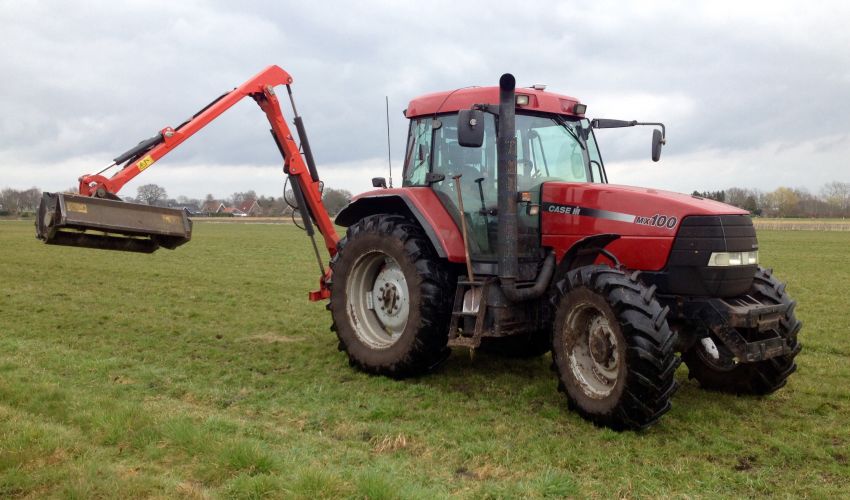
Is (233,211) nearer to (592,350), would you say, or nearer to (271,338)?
(271,338)

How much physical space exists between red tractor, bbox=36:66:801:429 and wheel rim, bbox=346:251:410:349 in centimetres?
2

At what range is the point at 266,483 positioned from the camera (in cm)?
362

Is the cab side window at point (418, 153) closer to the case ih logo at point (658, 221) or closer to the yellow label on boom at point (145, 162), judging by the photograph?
the case ih logo at point (658, 221)

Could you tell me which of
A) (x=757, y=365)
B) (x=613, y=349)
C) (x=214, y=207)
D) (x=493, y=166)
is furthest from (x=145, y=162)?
(x=214, y=207)

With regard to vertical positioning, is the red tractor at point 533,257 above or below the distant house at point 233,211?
below

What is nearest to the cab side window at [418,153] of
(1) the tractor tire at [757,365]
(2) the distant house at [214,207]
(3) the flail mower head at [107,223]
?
(3) the flail mower head at [107,223]

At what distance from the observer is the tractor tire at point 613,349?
14.8 feet

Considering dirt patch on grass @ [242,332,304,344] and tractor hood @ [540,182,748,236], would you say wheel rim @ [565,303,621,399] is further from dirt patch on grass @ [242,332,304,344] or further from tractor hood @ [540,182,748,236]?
dirt patch on grass @ [242,332,304,344]

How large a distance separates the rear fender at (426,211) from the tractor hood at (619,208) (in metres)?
0.82

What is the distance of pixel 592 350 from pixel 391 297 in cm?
222

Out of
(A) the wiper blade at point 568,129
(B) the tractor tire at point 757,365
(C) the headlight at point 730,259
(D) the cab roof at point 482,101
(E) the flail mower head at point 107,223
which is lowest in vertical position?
(B) the tractor tire at point 757,365

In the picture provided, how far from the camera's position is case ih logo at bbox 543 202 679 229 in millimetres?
Result: 4957

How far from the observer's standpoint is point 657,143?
613 centimetres

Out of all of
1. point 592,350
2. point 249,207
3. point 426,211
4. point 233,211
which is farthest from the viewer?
point 233,211
